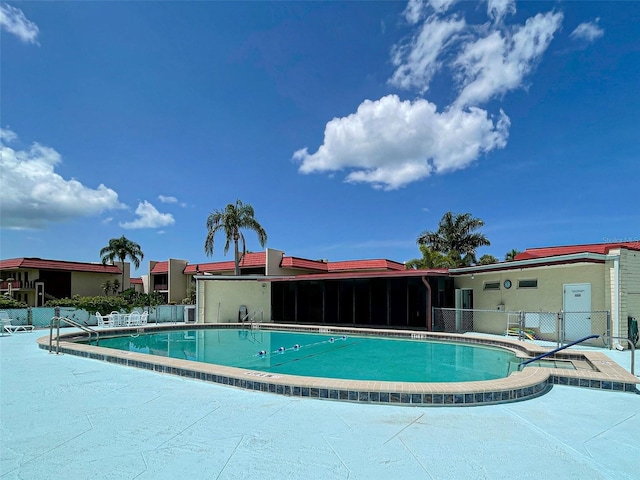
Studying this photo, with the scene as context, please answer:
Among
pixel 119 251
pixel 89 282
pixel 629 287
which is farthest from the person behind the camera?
pixel 119 251

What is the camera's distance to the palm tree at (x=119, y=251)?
36844 mm

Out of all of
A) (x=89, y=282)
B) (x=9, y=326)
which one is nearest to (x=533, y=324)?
(x=9, y=326)

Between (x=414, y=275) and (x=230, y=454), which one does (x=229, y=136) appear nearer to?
(x=414, y=275)

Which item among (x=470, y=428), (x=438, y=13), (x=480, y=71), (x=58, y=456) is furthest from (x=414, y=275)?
(x=58, y=456)

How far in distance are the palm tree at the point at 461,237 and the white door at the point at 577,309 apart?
62.2 ft

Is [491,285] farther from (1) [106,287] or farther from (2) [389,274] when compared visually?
(1) [106,287]

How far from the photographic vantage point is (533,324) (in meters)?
13.0

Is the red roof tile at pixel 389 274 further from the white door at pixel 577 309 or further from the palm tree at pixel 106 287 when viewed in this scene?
the palm tree at pixel 106 287

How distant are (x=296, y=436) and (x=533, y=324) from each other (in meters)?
11.8

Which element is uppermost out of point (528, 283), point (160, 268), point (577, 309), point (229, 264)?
point (229, 264)

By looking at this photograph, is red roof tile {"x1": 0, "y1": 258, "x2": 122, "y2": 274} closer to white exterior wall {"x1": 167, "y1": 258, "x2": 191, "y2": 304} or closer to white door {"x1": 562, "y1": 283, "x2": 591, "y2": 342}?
white exterior wall {"x1": 167, "y1": 258, "x2": 191, "y2": 304}

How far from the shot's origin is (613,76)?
12523 millimetres

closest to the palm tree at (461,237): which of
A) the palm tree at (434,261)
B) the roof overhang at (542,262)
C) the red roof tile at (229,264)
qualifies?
the palm tree at (434,261)

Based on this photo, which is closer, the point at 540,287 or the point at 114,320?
the point at 540,287
